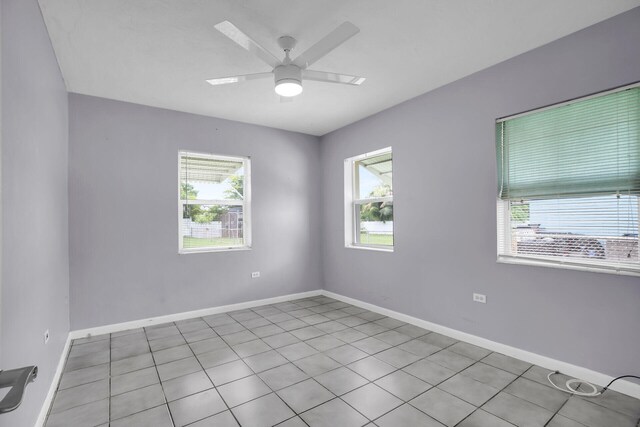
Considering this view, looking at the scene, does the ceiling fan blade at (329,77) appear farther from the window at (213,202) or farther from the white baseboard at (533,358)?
the white baseboard at (533,358)

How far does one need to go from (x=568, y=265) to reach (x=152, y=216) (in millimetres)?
4254

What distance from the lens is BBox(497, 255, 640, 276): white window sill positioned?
2254 millimetres

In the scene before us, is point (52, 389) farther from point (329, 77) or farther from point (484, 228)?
point (484, 228)

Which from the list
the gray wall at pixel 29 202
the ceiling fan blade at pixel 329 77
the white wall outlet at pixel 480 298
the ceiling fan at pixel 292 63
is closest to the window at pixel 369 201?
the white wall outlet at pixel 480 298

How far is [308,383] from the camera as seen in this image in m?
2.48

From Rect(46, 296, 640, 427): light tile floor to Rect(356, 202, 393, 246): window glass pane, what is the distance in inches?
48.6

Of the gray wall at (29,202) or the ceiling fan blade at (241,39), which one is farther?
the ceiling fan blade at (241,39)

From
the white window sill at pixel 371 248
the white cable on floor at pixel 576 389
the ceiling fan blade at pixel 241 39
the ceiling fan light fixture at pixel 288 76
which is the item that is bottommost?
the white cable on floor at pixel 576 389

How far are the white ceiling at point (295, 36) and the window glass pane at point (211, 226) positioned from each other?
58.0 inches

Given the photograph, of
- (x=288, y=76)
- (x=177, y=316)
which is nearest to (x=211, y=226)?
(x=177, y=316)

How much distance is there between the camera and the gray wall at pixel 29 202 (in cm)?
150

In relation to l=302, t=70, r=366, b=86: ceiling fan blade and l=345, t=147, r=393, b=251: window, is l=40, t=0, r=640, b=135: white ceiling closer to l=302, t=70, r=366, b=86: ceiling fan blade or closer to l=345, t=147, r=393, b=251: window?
l=302, t=70, r=366, b=86: ceiling fan blade

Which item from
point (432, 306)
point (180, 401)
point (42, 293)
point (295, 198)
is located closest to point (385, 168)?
point (295, 198)

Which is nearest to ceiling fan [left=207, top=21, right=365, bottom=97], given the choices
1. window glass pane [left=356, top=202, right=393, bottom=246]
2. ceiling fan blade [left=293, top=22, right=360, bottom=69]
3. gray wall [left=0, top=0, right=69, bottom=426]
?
ceiling fan blade [left=293, top=22, right=360, bottom=69]
